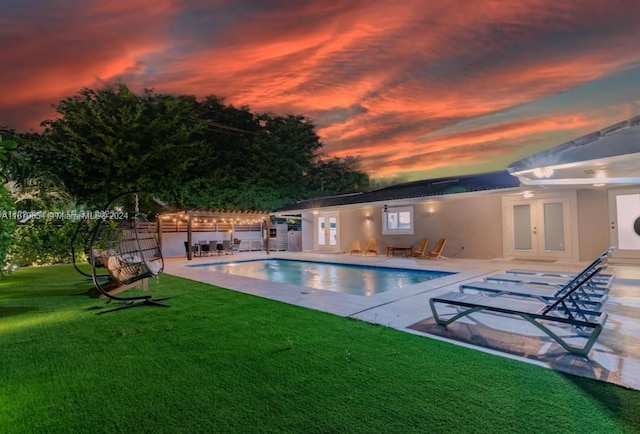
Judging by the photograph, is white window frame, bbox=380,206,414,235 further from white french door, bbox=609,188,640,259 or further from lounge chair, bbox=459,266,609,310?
lounge chair, bbox=459,266,609,310

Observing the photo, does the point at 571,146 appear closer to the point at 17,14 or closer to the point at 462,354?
the point at 462,354

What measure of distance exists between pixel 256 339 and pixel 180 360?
928mm

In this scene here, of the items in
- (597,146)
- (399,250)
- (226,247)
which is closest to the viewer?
(597,146)

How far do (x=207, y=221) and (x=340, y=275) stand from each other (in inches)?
449

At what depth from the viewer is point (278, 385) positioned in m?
2.87

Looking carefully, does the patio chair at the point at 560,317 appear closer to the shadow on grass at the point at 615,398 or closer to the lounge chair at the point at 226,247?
the shadow on grass at the point at 615,398

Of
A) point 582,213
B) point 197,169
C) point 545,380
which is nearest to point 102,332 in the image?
point 545,380

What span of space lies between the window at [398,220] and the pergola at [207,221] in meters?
6.73

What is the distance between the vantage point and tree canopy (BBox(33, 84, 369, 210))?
18297 millimetres

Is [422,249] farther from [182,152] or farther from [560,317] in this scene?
[182,152]

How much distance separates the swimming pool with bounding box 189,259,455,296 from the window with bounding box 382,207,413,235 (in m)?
3.91

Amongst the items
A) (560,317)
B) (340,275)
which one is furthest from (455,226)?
(560,317)

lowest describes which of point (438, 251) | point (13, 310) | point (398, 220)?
point (438, 251)

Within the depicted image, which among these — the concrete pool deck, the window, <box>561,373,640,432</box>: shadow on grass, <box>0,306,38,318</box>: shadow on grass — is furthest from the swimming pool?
<box>0,306,38,318</box>: shadow on grass
